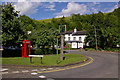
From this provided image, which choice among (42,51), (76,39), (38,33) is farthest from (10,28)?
(76,39)

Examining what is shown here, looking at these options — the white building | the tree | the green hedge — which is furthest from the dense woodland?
the white building

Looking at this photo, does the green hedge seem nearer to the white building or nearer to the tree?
the tree

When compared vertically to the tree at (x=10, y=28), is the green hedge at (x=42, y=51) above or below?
below

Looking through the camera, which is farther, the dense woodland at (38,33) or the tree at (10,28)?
the dense woodland at (38,33)

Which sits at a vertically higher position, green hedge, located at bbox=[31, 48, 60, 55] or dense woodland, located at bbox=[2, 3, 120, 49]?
dense woodland, located at bbox=[2, 3, 120, 49]

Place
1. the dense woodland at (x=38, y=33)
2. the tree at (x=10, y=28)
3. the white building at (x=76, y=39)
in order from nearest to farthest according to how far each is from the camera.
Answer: the tree at (x=10, y=28) → the dense woodland at (x=38, y=33) → the white building at (x=76, y=39)

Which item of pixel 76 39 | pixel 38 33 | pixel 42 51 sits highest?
pixel 38 33

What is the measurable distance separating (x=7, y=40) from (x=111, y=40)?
31.6m

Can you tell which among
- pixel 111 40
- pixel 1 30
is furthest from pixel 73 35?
pixel 1 30

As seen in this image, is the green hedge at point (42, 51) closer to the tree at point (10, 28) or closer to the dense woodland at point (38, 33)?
the dense woodland at point (38, 33)

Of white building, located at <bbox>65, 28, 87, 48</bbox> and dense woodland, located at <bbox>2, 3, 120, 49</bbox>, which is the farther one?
white building, located at <bbox>65, 28, 87, 48</bbox>

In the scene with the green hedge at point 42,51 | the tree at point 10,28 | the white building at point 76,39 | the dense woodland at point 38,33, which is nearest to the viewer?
the tree at point 10,28

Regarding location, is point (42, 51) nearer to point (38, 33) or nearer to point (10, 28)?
point (38, 33)

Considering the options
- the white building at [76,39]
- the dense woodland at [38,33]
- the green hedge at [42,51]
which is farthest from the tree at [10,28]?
the white building at [76,39]
